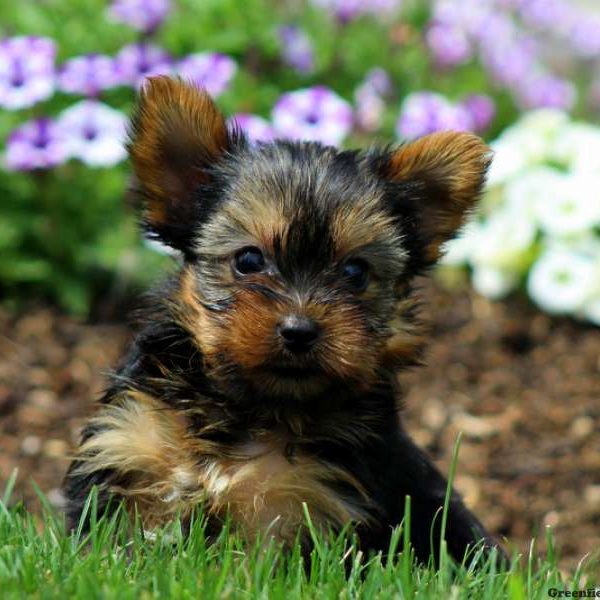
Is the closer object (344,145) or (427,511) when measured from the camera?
(427,511)

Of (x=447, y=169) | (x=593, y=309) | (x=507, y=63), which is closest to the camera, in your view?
(x=447, y=169)

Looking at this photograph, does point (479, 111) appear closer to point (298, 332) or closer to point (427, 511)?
point (427, 511)

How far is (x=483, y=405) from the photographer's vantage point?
7.36m

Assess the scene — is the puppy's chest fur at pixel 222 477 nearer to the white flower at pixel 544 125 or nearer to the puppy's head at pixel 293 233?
the puppy's head at pixel 293 233

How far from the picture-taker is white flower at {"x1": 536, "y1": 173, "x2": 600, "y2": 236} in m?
8.01

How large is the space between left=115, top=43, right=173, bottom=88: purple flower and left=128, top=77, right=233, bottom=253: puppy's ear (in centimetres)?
316

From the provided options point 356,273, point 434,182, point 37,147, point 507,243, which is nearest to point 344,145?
point 507,243

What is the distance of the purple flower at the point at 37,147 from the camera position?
7191 millimetres

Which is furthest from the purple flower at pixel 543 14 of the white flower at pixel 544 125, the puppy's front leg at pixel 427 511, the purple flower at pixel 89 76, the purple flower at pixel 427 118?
the puppy's front leg at pixel 427 511

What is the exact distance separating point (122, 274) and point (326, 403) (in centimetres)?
361

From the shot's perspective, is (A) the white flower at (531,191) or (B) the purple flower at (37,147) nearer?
(B) the purple flower at (37,147)

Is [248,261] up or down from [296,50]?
down

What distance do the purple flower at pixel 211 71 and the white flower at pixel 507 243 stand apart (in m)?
1.94

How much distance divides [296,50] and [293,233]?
474cm
